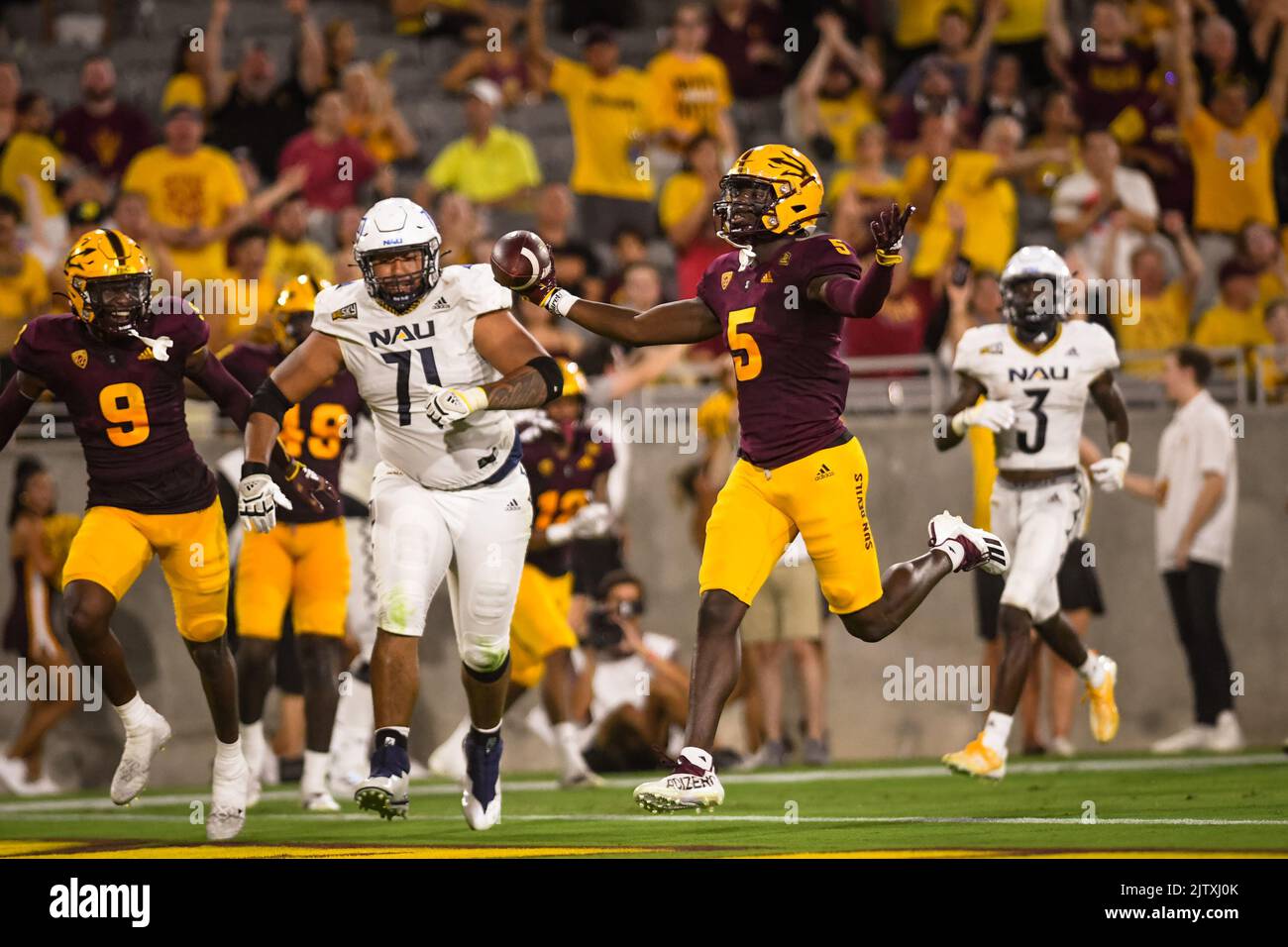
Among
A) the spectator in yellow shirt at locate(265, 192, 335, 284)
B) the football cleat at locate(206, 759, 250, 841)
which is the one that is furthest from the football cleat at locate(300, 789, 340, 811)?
the spectator in yellow shirt at locate(265, 192, 335, 284)

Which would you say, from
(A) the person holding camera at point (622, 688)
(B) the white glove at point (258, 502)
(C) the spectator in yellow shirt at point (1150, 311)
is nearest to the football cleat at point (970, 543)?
(B) the white glove at point (258, 502)

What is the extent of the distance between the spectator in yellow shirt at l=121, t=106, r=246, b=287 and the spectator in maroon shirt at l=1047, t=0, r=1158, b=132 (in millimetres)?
6330

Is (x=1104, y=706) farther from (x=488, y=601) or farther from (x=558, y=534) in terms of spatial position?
(x=488, y=601)

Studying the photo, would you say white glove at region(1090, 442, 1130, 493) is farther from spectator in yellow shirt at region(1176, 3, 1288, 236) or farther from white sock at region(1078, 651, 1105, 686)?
spectator in yellow shirt at region(1176, 3, 1288, 236)

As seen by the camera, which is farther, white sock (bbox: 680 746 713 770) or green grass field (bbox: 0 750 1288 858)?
white sock (bbox: 680 746 713 770)

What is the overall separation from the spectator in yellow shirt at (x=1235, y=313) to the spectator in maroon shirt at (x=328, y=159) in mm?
6142

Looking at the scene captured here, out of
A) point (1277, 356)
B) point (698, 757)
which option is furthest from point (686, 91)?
point (698, 757)

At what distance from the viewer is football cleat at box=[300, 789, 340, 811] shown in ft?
33.0

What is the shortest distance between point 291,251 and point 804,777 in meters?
5.09

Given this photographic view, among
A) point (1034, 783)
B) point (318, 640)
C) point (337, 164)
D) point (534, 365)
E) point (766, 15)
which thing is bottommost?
point (1034, 783)
